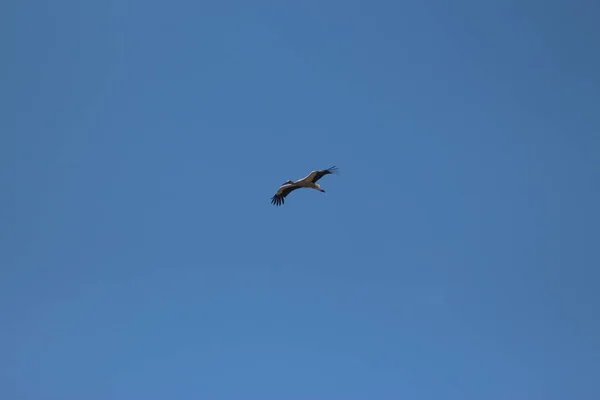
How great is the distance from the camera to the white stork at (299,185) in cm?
6406

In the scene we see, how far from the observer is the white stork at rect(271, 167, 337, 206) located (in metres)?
64.1

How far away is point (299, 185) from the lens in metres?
65.7

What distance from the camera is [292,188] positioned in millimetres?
66062

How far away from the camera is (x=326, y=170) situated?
208 feet

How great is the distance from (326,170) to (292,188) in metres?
3.47
